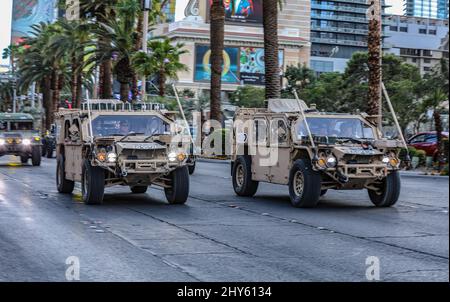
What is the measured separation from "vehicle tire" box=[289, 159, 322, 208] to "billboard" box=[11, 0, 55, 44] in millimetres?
167832

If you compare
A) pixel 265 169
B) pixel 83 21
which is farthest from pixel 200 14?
pixel 265 169

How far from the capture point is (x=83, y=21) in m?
52.0

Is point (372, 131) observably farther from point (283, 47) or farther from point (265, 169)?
point (283, 47)

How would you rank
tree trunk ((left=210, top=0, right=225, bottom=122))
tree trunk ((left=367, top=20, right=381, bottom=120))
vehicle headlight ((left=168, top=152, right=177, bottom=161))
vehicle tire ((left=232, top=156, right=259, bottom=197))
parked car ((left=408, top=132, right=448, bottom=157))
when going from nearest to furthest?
vehicle headlight ((left=168, top=152, right=177, bottom=161)) → vehicle tire ((left=232, top=156, right=259, bottom=197)) → tree trunk ((left=367, top=20, right=381, bottom=120)) → parked car ((left=408, top=132, right=448, bottom=157)) → tree trunk ((left=210, top=0, right=225, bottom=122))

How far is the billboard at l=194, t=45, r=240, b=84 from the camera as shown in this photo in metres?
133

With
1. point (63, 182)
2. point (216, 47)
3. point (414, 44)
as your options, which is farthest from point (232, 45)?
point (63, 182)

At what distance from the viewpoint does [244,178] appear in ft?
59.8

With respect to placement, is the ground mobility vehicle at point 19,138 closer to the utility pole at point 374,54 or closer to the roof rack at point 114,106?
the utility pole at point 374,54

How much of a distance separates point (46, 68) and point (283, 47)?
74.9 meters

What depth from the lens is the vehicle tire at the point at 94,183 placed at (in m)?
15.2

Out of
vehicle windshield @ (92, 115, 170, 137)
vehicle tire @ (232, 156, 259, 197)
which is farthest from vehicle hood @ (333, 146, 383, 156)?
vehicle windshield @ (92, 115, 170, 137)

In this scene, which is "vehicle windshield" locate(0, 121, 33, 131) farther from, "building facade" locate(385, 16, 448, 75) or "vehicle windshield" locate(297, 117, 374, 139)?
"building facade" locate(385, 16, 448, 75)

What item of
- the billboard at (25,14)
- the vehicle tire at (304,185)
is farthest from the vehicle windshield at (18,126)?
the billboard at (25,14)

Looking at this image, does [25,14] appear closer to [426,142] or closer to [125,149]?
[426,142]
